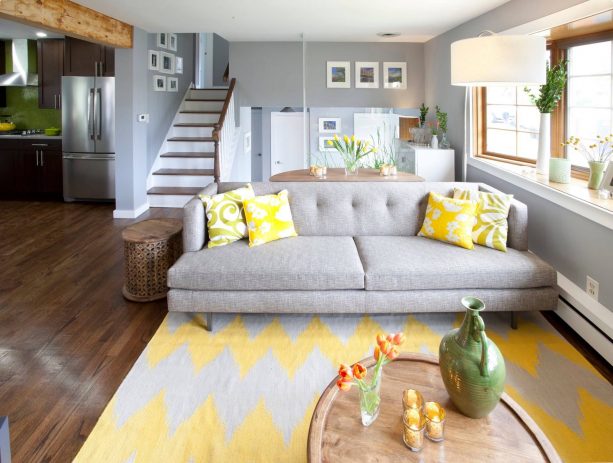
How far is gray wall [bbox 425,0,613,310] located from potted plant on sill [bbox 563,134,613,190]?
284 millimetres

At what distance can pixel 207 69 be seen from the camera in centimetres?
946

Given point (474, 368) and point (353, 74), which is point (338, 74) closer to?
point (353, 74)

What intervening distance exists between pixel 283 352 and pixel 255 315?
0.52 m

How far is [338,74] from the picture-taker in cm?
702

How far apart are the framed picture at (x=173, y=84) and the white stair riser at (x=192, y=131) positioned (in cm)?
60

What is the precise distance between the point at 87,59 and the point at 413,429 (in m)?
6.67

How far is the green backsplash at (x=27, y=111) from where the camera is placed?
748 centimetres

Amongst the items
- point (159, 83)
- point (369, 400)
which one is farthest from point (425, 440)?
point (159, 83)

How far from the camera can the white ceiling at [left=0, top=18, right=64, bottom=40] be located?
6074 millimetres

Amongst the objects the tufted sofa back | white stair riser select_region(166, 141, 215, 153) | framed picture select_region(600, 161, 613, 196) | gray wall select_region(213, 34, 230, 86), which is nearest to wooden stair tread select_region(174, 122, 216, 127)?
white stair riser select_region(166, 141, 215, 153)

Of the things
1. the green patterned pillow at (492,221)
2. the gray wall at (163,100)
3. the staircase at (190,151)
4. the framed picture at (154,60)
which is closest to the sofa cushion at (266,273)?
the green patterned pillow at (492,221)

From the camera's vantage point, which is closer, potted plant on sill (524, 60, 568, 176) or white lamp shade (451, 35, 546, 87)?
white lamp shade (451, 35, 546, 87)

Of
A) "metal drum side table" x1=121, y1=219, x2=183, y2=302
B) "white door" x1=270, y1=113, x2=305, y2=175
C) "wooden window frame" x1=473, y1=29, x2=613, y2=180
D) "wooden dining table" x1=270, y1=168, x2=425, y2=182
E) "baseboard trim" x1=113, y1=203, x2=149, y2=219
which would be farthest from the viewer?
"white door" x1=270, y1=113, x2=305, y2=175

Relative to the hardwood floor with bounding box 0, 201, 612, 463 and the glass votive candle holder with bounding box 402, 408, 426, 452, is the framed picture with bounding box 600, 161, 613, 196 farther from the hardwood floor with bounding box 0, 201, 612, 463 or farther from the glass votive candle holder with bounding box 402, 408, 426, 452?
the glass votive candle holder with bounding box 402, 408, 426, 452
